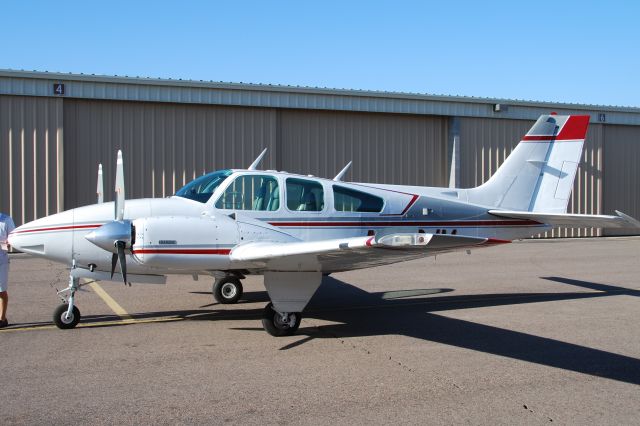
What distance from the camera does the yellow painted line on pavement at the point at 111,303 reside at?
8945 mm

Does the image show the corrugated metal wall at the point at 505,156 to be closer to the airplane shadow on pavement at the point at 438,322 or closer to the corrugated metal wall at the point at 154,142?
the corrugated metal wall at the point at 154,142

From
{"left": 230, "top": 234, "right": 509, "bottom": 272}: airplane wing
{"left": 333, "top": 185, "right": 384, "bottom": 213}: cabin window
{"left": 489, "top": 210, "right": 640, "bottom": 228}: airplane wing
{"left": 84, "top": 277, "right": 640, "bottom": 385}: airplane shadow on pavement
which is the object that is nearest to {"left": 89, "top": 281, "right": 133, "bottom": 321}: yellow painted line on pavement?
{"left": 84, "top": 277, "right": 640, "bottom": 385}: airplane shadow on pavement

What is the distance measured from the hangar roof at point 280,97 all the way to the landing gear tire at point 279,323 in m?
13.4

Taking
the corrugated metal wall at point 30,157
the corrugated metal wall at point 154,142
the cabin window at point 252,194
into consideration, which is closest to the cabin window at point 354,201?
the cabin window at point 252,194

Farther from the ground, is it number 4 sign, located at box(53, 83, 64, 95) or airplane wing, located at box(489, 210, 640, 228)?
number 4 sign, located at box(53, 83, 64, 95)

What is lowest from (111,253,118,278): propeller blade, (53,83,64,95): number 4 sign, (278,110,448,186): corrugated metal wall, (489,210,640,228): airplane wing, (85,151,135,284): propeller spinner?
(111,253,118,278): propeller blade

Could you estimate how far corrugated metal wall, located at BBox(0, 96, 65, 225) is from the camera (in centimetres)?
1761

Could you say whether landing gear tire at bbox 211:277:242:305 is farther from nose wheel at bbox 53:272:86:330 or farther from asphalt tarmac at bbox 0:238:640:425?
nose wheel at bbox 53:272:86:330

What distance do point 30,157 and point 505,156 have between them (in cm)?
1813

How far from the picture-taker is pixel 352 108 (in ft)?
71.5

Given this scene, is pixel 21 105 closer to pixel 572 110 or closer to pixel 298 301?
pixel 298 301

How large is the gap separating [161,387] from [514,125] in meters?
22.2

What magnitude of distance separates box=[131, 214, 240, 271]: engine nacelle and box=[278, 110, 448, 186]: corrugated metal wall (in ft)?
45.3

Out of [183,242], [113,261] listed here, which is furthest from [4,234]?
[183,242]
